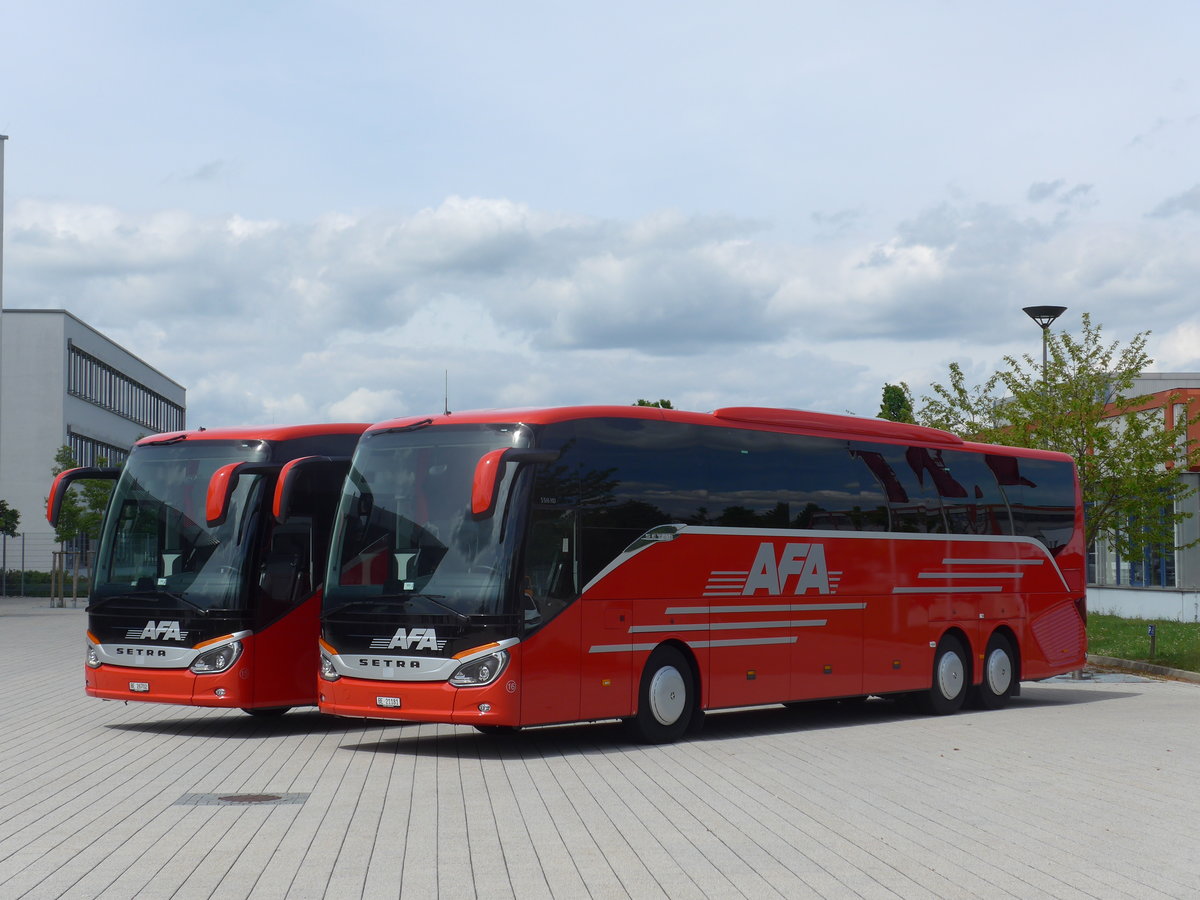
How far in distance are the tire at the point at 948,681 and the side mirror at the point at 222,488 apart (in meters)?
8.71

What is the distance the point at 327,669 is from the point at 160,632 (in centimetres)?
210

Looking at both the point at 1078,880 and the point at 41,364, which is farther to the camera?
the point at 41,364

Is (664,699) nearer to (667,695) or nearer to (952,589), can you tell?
(667,695)

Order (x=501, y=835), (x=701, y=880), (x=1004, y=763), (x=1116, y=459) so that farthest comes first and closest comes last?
1. (x=1116, y=459)
2. (x=1004, y=763)
3. (x=501, y=835)
4. (x=701, y=880)

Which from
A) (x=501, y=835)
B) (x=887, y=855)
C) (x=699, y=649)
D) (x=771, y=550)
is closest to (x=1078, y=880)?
(x=887, y=855)

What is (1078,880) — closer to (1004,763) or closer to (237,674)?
(1004,763)

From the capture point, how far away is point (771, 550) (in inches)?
662

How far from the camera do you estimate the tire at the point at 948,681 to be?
63.8 feet

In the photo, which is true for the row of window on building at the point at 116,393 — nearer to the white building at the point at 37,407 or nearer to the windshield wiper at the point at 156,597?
the white building at the point at 37,407

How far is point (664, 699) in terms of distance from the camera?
15328 millimetres

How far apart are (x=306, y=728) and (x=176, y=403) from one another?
88.3 meters

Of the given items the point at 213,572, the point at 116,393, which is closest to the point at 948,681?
the point at 213,572

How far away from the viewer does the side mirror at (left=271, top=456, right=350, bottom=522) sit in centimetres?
1451

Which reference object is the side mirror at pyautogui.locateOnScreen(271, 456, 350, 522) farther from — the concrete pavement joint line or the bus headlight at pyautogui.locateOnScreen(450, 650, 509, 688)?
the concrete pavement joint line
